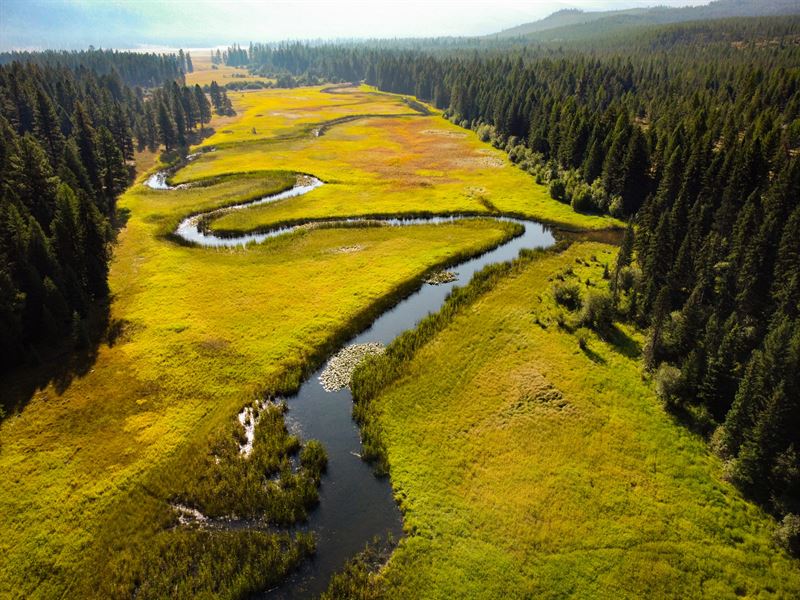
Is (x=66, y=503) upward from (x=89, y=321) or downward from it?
downward

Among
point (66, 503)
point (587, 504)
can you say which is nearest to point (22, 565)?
point (66, 503)

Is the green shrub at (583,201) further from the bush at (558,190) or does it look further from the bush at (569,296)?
the bush at (569,296)

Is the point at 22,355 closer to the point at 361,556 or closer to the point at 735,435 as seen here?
the point at 361,556

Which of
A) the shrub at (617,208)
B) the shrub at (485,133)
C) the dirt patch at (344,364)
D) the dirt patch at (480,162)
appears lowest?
the dirt patch at (344,364)

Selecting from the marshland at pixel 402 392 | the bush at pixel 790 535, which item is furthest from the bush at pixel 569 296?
the bush at pixel 790 535

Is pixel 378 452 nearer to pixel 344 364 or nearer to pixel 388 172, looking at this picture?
pixel 344 364
